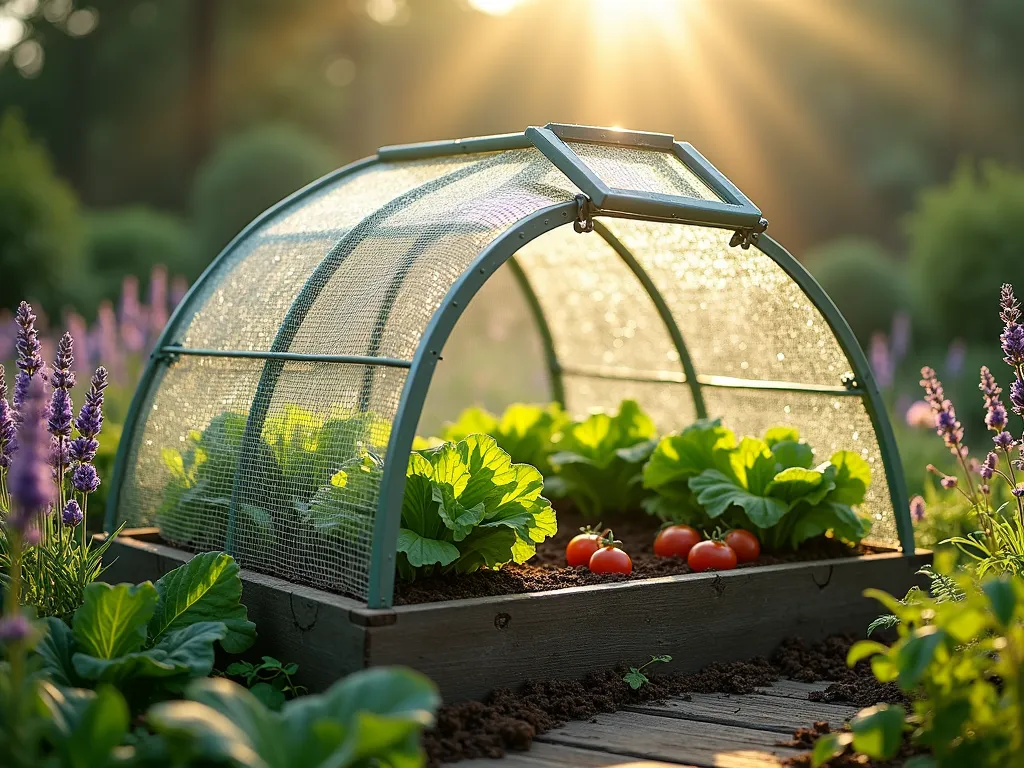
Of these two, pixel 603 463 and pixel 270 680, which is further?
pixel 603 463

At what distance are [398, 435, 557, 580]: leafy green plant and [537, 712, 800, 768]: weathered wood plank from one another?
67cm

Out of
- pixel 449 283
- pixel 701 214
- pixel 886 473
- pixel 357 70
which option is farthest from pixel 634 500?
pixel 357 70

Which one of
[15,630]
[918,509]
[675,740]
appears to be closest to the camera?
[15,630]

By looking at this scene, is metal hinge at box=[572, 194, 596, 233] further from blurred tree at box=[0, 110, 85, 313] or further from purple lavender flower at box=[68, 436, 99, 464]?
blurred tree at box=[0, 110, 85, 313]

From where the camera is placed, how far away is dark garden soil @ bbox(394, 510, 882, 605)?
389 centimetres

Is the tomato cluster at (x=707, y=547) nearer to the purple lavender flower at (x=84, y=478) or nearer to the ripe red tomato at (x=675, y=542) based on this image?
the ripe red tomato at (x=675, y=542)

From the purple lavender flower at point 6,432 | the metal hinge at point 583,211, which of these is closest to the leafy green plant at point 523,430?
the metal hinge at point 583,211

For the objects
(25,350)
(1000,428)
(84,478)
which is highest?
(25,350)

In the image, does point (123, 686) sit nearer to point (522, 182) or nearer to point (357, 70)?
point (522, 182)

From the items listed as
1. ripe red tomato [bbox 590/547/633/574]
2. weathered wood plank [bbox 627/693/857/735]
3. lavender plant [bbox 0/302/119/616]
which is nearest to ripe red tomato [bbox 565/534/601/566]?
ripe red tomato [bbox 590/547/633/574]

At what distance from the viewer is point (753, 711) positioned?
12.9 ft

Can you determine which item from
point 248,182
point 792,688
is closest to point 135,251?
point 248,182

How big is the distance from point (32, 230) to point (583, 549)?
1001cm

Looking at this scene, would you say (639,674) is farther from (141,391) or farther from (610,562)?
(141,391)
